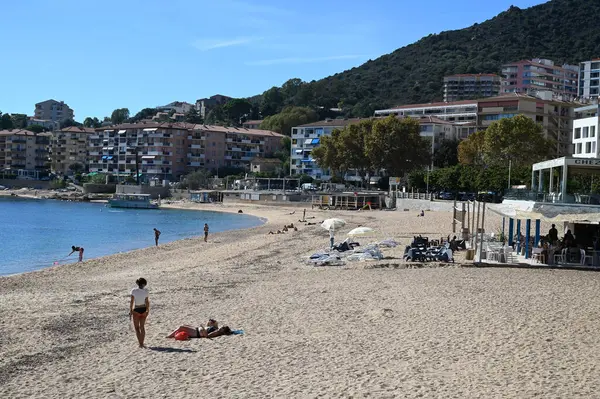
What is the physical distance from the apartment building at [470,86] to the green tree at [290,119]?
38712 mm

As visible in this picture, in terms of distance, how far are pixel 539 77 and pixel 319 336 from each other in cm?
15334

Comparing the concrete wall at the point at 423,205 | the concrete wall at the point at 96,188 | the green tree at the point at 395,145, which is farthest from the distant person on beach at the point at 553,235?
the concrete wall at the point at 96,188

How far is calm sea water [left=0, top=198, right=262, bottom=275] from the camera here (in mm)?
35641

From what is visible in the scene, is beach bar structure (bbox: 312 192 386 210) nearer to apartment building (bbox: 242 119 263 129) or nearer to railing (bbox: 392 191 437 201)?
railing (bbox: 392 191 437 201)

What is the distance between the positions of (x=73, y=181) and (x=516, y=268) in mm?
122492

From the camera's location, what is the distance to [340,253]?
2680 centimetres

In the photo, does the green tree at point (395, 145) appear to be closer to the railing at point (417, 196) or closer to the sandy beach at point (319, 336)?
the railing at point (417, 196)

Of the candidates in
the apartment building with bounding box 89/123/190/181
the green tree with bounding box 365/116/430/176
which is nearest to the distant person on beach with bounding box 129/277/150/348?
the green tree with bounding box 365/116/430/176

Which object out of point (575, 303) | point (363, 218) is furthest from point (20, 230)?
point (575, 303)

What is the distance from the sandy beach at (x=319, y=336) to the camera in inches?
388

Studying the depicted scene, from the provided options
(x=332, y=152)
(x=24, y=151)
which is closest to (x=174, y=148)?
(x=332, y=152)

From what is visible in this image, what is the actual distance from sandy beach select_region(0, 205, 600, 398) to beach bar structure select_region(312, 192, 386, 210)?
167 feet

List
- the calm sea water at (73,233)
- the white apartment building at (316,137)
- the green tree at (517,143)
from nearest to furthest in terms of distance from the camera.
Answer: the calm sea water at (73,233)
the green tree at (517,143)
the white apartment building at (316,137)

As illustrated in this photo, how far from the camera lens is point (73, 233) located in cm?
5075
